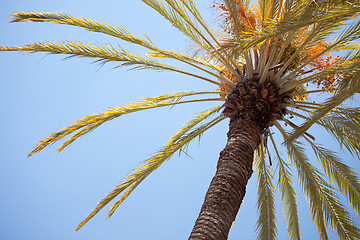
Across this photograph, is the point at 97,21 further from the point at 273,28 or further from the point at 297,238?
the point at 297,238

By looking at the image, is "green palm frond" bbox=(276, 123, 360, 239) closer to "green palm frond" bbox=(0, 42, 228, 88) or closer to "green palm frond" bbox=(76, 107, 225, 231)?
"green palm frond" bbox=(76, 107, 225, 231)

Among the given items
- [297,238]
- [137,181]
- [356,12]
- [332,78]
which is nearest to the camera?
[356,12]

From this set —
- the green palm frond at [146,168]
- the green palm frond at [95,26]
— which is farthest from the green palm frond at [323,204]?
the green palm frond at [95,26]

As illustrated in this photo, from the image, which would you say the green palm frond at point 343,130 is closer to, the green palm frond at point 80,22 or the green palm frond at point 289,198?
the green palm frond at point 289,198

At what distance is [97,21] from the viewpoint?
6.27 metres

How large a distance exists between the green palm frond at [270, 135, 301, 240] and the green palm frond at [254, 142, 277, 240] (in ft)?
0.94

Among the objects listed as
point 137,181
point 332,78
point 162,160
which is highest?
point 332,78

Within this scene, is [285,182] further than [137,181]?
Yes

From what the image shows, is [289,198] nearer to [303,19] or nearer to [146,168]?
[146,168]

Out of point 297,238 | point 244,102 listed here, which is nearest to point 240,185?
point 244,102

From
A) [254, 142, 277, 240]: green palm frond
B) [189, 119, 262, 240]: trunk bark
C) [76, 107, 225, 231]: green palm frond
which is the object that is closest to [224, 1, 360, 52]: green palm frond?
[189, 119, 262, 240]: trunk bark

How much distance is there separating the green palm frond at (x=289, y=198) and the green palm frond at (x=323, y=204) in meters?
0.50

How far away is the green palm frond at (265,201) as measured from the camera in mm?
7434

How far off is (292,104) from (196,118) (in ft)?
7.17
